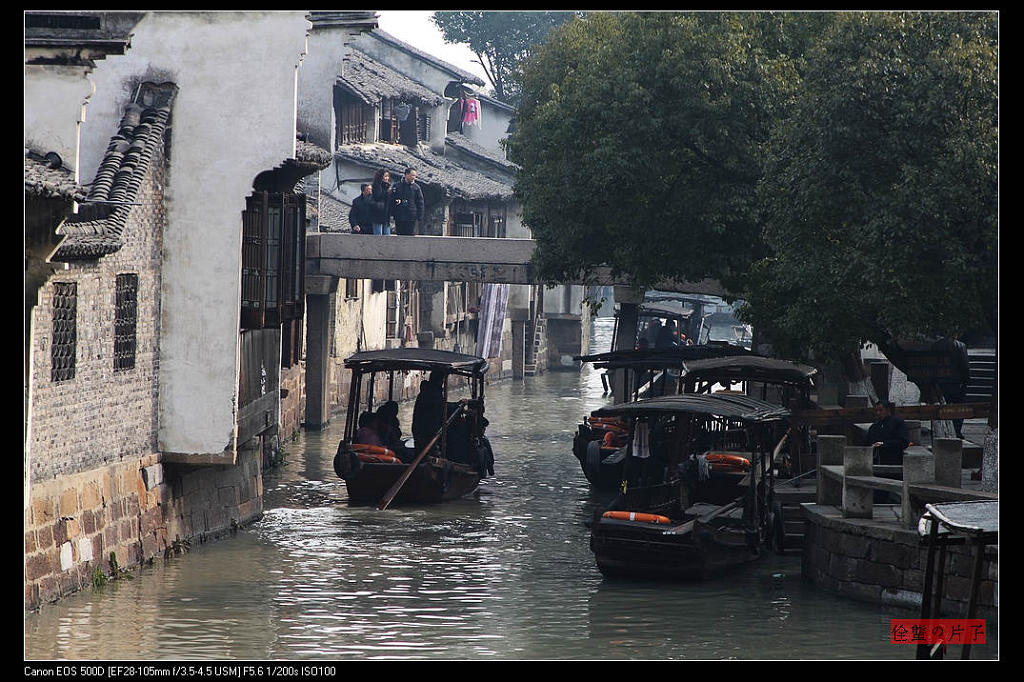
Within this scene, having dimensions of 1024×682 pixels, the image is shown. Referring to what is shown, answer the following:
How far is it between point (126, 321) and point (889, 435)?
9.06 m

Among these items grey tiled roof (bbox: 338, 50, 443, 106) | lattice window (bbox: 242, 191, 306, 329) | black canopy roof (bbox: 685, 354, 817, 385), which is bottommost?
black canopy roof (bbox: 685, 354, 817, 385)

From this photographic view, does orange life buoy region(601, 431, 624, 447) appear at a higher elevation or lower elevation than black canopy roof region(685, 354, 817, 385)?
lower

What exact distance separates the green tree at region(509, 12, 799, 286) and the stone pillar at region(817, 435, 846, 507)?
6.10 meters

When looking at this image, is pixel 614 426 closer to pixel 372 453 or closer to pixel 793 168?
pixel 372 453

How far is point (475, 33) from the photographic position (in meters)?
65.4

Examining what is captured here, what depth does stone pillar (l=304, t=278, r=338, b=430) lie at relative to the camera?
33.3m

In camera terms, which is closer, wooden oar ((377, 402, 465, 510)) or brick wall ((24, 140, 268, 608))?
brick wall ((24, 140, 268, 608))

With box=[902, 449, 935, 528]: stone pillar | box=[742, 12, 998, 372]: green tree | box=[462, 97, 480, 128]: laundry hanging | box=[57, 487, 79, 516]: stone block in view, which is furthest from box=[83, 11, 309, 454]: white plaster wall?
box=[462, 97, 480, 128]: laundry hanging

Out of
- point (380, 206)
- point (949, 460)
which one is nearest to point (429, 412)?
point (380, 206)

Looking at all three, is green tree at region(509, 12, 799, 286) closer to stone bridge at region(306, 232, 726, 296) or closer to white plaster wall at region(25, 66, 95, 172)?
stone bridge at region(306, 232, 726, 296)

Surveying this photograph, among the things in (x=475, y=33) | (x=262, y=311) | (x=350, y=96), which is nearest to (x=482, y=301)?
(x=350, y=96)

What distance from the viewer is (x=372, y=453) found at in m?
23.9

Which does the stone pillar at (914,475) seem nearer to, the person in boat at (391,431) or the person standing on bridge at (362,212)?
the person in boat at (391,431)

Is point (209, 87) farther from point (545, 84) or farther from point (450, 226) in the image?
point (450, 226)
